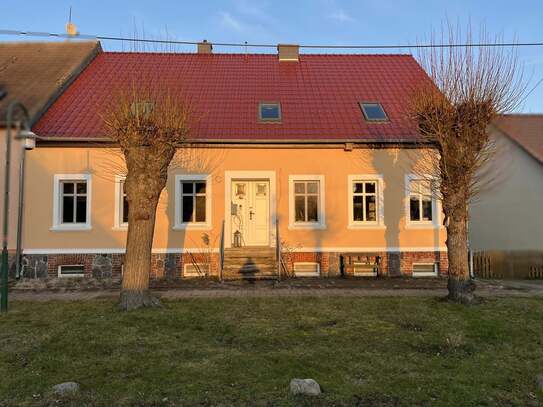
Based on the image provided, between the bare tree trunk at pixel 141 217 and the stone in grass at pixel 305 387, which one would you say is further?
the bare tree trunk at pixel 141 217

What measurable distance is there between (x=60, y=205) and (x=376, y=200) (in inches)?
360

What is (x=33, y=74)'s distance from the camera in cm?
1443

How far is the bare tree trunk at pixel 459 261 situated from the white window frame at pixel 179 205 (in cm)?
658

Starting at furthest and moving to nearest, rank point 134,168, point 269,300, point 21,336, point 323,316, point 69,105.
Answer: point 69,105
point 269,300
point 134,168
point 323,316
point 21,336

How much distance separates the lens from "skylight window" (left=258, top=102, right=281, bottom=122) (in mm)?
13339

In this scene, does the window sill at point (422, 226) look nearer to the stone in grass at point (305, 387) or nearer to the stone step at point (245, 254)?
A: the stone step at point (245, 254)

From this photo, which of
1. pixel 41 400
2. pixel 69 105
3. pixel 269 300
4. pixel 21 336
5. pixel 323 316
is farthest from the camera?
pixel 69 105

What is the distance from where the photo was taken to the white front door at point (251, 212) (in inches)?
508

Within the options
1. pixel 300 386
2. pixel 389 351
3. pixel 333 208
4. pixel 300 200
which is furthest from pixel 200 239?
pixel 300 386

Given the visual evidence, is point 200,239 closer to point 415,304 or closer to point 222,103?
point 222,103

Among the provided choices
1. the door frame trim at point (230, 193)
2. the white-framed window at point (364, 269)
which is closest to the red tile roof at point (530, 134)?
the white-framed window at point (364, 269)

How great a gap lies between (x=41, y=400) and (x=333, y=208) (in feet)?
31.3

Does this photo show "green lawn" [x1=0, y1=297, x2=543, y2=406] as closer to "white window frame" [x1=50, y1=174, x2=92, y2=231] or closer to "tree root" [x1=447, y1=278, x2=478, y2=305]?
"tree root" [x1=447, y1=278, x2=478, y2=305]

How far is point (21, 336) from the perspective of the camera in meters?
6.39
